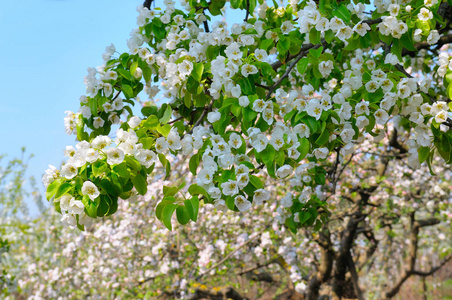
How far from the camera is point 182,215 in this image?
1545mm

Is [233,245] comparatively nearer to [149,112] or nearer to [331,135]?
[149,112]

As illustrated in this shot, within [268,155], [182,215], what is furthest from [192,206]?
[268,155]

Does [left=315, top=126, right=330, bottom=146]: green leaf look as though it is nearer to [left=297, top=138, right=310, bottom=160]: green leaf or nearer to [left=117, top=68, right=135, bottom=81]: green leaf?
[left=297, top=138, right=310, bottom=160]: green leaf

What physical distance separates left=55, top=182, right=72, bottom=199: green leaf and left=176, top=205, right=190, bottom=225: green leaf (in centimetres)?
40

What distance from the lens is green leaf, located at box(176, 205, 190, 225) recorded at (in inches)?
60.5

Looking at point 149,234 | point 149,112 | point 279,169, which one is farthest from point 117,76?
point 149,234

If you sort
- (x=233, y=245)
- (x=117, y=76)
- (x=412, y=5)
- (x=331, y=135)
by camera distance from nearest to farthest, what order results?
(x=331, y=135)
(x=412, y=5)
(x=117, y=76)
(x=233, y=245)

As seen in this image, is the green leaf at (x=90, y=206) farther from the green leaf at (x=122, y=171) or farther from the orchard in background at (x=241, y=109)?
the green leaf at (x=122, y=171)

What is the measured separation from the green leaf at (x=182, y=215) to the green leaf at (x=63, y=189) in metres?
0.40

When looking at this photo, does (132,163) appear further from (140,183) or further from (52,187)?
(52,187)

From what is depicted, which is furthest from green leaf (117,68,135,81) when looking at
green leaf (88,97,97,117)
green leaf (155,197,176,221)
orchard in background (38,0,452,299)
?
green leaf (155,197,176,221)

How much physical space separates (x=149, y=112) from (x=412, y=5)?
4.86 feet

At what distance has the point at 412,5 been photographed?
6.51 ft

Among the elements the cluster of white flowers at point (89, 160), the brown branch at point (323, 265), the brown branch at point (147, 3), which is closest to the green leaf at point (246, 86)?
the cluster of white flowers at point (89, 160)
